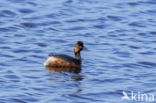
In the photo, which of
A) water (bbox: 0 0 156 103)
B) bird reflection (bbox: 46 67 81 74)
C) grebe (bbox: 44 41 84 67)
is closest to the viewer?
water (bbox: 0 0 156 103)

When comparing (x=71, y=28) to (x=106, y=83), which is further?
(x=71, y=28)

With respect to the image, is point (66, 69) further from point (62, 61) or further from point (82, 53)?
point (82, 53)

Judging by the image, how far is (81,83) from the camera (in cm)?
1347

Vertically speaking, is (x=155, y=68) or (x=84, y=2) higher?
(x=84, y=2)

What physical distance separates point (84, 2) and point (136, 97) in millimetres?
12887

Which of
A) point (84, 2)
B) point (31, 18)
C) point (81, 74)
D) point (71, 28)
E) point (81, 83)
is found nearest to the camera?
point (81, 83)

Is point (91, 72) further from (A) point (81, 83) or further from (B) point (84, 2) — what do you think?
(B) point (84, 2)

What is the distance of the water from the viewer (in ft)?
41.4

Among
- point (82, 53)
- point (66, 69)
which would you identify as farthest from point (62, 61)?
point (82, 53)

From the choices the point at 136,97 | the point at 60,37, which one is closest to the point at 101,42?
the point at 60,37

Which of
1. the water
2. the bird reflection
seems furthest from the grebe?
the water

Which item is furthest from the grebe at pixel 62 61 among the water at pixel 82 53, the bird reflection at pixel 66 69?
the water at pixel 82 53

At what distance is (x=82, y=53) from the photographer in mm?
17266

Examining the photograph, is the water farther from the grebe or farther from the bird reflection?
the grebe
